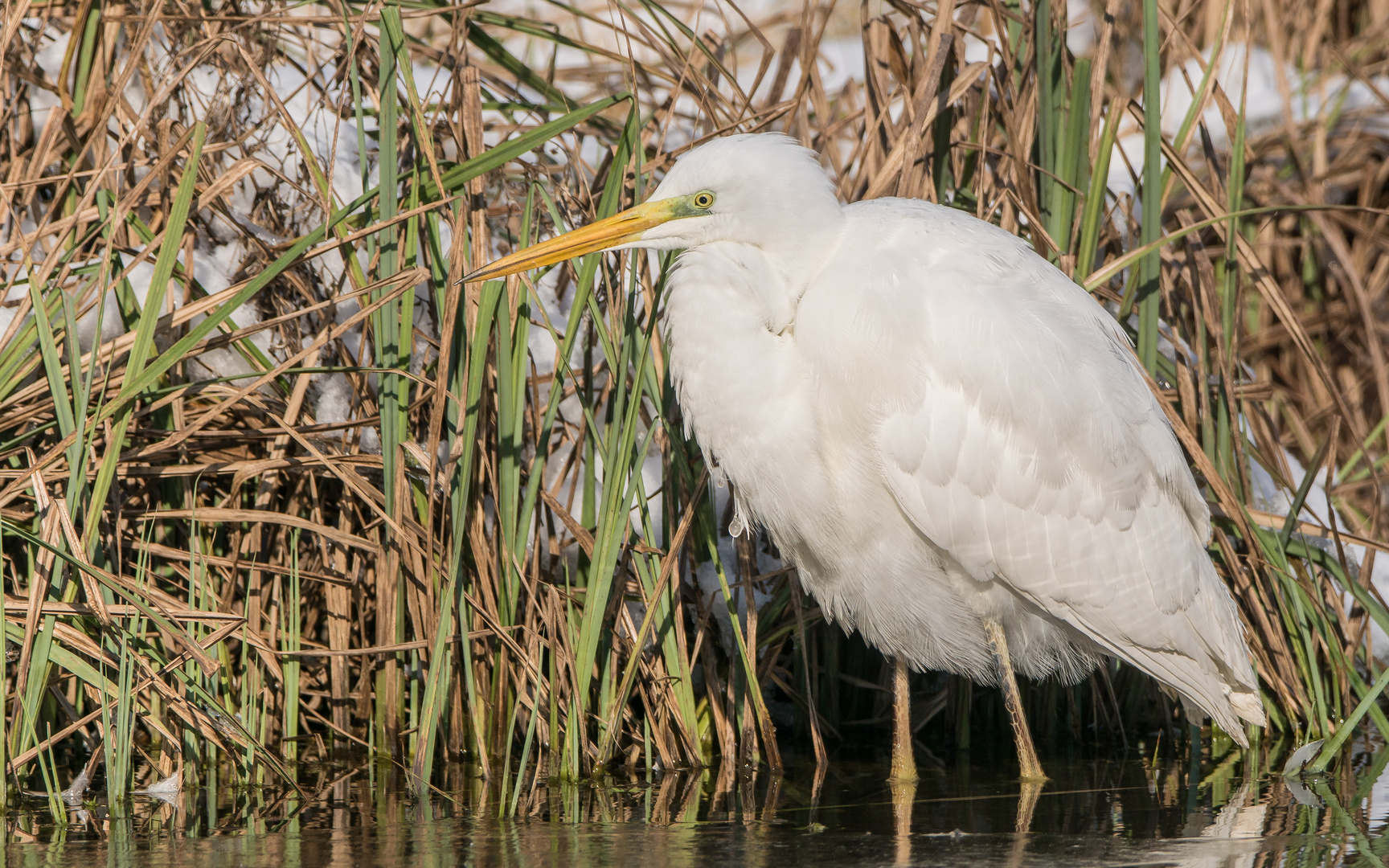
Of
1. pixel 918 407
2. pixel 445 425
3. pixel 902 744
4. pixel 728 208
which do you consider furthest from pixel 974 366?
pixel 445 425

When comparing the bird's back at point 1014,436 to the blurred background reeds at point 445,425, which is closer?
the bird's back at point 1014,436

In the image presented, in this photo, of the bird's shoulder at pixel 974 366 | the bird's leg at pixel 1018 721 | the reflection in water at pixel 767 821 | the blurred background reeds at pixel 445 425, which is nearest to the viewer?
the reflection in water at pixel 767 821

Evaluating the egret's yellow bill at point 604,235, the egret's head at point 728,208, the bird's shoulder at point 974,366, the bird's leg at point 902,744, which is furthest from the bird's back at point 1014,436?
the egret's yellow bill at point 604,235

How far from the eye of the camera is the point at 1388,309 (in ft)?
19.4

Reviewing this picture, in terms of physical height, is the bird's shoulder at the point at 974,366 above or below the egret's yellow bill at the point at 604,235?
below

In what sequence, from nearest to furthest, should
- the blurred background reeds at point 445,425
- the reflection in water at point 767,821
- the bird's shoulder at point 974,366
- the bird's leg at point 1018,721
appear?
the reflection in water at point 767,821
the bird's shoulder at point 974,366
the blurred background reeds at point 445,425
the bird's leg at point 1018,721

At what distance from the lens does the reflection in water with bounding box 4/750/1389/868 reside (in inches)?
94.9

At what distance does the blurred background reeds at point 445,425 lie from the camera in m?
3.03

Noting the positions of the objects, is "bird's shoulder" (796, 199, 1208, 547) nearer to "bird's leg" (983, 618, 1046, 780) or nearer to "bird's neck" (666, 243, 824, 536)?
"bird's neck" (666, 243, 824, 536)

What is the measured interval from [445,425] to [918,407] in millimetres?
1271

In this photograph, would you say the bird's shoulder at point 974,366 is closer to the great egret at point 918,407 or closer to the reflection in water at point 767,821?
the great egret at point 918,407

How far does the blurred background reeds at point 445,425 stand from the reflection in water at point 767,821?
0.39 feet

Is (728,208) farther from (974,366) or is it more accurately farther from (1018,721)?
(1018,721)

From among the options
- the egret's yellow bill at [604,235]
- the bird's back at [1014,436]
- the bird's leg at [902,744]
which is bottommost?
the bird's leg at [902,744]
